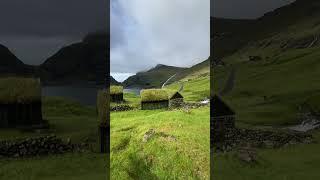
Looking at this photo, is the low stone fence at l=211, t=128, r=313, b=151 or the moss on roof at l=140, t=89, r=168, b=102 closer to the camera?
the moss on roof at l=140, t=89, r=168, b=102

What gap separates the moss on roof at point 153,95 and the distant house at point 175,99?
92cm

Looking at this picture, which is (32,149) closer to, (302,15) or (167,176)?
(167,176)

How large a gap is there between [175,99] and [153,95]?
2.07m

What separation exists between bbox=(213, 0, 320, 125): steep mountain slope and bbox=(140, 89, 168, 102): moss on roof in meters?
9.34

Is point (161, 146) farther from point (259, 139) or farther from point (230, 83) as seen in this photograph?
point (230, 83)

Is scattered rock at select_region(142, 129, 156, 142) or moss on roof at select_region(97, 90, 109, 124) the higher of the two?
moss on roof at select_region(97, 90, 109, 124)

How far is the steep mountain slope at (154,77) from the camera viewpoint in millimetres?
24797

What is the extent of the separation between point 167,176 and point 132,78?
6623mm

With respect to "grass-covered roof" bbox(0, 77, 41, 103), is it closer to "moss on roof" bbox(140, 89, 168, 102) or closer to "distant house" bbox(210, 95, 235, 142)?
"moss on roof" bbox(140, 89, 168, 102)

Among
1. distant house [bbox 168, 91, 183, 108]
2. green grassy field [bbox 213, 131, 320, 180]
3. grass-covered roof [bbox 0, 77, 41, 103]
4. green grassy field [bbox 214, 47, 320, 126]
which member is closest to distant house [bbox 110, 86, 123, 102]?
distant house [bbox 168, 91, 183, 108]

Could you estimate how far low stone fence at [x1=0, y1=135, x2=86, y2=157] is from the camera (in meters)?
26.3

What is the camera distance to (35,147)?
26.7 meters

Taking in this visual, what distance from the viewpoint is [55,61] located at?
55.8 meters

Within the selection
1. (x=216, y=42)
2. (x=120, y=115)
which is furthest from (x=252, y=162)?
(x=216, y=42)
